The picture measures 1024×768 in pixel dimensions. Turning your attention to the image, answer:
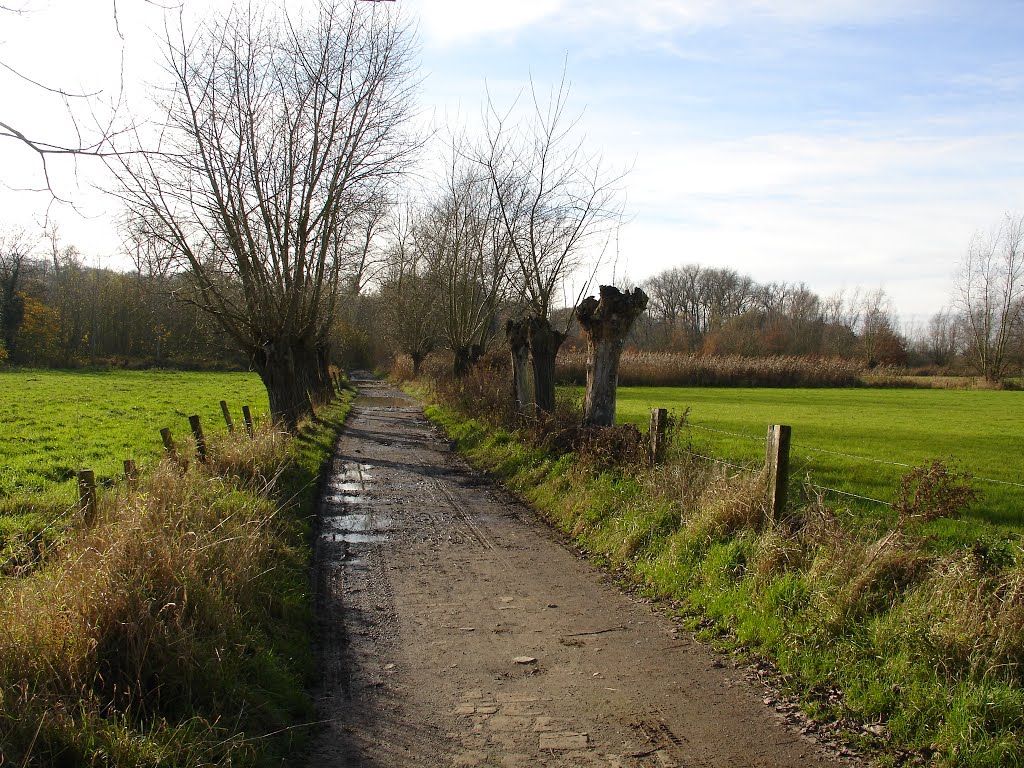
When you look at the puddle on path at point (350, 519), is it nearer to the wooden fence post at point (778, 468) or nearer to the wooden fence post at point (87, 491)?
the wooden fence post at point (87, 491)

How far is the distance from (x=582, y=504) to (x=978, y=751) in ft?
20.5

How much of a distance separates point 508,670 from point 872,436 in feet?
55.9

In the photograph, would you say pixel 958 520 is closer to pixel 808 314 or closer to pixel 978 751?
pixel 978 751

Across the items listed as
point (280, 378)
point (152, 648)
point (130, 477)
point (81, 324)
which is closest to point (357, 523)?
point (130, 477)

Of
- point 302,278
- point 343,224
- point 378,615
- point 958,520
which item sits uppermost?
point 343,224

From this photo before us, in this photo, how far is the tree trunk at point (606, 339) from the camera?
516 inches

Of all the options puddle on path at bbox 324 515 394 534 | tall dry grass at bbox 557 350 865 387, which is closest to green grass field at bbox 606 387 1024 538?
puddle on path at bbox 324 515 394 534

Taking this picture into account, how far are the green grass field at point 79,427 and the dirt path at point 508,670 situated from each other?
434 centimetres

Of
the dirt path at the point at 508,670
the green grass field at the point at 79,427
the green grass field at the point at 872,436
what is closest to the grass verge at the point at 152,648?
the dirt path at the point at 508,670

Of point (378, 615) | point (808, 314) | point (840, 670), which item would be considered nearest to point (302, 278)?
point (378, 615)

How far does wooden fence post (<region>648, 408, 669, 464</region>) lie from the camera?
398 inches

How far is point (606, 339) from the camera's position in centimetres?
1323

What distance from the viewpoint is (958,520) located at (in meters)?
8.20

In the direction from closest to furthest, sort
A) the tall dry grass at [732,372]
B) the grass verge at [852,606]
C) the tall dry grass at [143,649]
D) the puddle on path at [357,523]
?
1. the tall dry grass at [143,649]
2. the grass verge at [852,606]
3. the puddle on path at [357,523]
4. the tall dry grass at [732,372]
